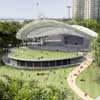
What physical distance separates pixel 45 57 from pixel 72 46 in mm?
19691

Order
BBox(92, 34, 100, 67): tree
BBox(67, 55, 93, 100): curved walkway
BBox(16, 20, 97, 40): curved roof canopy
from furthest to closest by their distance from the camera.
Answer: BBox(16, 20, 97, 40): curved roof canopy, BBox(92, 34, 100, 67): tree, BBox(67, 55, 93, 100): curved walkway

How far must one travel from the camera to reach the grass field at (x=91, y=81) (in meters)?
38.9

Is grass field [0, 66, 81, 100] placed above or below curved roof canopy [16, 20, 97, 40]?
below

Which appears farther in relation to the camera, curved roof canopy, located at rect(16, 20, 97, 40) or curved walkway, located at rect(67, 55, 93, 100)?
curved roof canopy, located at rect(16, 20, 97, 40)

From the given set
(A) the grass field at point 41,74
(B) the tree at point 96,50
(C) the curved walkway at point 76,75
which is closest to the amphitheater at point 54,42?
(C) the curved walkway at point 76,75

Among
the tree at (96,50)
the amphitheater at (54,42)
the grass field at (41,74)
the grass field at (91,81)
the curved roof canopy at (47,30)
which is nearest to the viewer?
the grass field at (91,81)

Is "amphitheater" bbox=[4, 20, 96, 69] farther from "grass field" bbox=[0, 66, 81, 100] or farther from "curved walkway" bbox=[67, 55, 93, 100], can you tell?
"grass field" bbox=[0, 66, 81, 100]

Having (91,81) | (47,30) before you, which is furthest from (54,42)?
(91,81)

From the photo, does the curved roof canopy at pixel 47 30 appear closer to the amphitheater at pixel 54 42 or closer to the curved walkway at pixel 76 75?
the amphitheater at pixel 54 42

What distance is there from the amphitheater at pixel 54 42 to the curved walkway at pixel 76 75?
2076 millimetres

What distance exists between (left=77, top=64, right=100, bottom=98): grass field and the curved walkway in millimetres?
908

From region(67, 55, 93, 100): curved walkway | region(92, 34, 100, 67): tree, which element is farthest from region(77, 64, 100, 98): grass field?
region(92, 34, 100, 67): tree

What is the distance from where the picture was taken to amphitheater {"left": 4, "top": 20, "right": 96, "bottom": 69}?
5588 centimetres

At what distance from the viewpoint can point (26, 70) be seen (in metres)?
52.1
